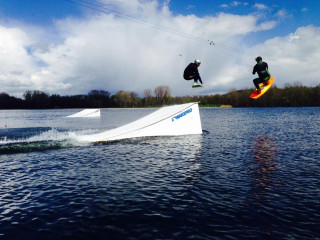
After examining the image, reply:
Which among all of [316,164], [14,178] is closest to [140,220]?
[14,178]

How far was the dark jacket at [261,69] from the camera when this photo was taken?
17.5 metres

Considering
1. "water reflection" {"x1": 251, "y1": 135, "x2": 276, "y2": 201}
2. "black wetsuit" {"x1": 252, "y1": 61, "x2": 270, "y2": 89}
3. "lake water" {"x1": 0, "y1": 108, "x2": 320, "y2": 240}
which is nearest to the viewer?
"lake water" {"x1": 0, "y1": 108, "x2": 320, "y2": 240}

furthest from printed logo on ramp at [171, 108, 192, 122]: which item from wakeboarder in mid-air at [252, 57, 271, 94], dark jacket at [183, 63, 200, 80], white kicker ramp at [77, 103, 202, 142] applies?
wakeboarder in mid-air at [252, 57, 271, 94]

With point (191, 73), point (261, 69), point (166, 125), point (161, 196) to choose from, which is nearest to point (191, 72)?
point (191, 73)

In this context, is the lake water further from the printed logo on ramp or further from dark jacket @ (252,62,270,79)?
the printed logo on ramp

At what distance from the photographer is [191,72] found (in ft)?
58.8

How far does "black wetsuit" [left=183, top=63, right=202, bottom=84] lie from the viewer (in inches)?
691

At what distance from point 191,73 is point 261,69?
506 cm

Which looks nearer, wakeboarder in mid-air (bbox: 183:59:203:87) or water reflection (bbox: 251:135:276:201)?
water reflection (bbox: 251:135:276:201)

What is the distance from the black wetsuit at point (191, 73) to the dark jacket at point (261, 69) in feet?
13.4

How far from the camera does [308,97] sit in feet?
503

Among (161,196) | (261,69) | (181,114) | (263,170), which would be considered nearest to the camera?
(161,196)

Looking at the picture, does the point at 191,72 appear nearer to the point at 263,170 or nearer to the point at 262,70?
the point at 262,70

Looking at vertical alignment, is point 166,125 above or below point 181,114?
below
